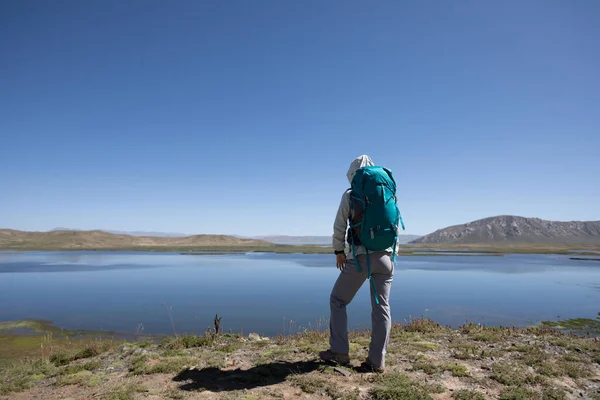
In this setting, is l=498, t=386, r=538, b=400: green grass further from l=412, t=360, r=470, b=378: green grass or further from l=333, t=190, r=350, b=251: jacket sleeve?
l=333, t=190, r=350, b=251: jacket sleeve

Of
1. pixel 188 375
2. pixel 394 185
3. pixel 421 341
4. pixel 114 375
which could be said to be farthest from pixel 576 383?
pixel 114 375

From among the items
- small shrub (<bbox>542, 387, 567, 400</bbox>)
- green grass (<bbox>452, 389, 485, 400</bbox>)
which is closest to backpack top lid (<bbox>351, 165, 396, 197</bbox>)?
green grass (<bbox>452, 389, 485, 400</bbox>)

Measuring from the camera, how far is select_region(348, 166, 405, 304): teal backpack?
429cm

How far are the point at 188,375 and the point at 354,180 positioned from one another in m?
3.48

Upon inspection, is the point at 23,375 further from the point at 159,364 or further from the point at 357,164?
the point at 357,164

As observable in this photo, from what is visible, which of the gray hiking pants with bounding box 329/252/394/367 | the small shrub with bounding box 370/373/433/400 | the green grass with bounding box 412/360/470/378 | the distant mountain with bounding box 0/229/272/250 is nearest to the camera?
the small shrub with bounding box 370/373/433/400

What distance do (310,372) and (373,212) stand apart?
225 centimetres

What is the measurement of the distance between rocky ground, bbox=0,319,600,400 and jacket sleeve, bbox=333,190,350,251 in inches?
64.1

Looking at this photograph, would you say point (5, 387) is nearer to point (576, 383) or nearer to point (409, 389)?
point (409, 389)

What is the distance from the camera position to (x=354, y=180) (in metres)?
4.49

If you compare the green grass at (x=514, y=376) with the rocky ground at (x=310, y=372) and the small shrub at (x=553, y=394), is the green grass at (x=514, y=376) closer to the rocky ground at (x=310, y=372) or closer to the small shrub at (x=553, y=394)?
the rocky ground at (x=310, y=372)

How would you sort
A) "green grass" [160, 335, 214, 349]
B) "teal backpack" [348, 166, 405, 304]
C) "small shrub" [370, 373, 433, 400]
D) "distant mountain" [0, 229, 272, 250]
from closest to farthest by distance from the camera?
"small shrub" [370, 373, 433, 400]
"teal backpack" [348, 166, 405, 304]
"green grass" [160, 335, 214, 349]
"distant mountain" [0, 229, 272, 250]

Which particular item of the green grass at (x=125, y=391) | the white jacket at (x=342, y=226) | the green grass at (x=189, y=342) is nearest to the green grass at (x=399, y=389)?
the white jacket at (x=342, y=226)

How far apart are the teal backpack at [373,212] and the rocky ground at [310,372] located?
120cm
